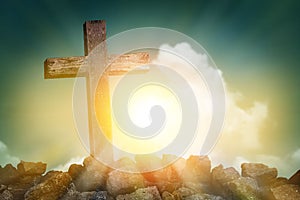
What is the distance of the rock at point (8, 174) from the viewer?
7.54 metres

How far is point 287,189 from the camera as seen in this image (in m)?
6.83

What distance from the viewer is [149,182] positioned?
7262 mm

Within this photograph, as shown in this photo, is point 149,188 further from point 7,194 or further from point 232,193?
point 7,194

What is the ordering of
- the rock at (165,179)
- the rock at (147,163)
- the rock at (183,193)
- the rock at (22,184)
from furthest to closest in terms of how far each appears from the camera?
1. the rock at (147,163)
2. the rock at (22,184)
3. the rock at (165,179)
4. the rock at (183,193)

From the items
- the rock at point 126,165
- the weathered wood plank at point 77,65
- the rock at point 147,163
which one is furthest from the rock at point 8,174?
the rock at point 147,163

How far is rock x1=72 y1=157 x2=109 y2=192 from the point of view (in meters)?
7.23

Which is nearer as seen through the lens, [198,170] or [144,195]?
[144,195]

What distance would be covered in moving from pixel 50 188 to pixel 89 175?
854 millimetres

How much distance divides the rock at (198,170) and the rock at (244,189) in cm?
78

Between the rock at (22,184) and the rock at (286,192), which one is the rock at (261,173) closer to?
the rock at (286,192)

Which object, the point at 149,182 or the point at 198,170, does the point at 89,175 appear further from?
the point at 198,170

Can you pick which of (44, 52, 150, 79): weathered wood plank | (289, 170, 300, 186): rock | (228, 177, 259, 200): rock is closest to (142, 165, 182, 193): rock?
(228, 177, 259, 200): rock

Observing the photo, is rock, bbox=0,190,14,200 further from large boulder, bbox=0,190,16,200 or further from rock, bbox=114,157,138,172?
rock, bbox=114,157,138,172

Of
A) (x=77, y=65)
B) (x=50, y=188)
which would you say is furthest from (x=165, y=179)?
(x=77, y=65)
